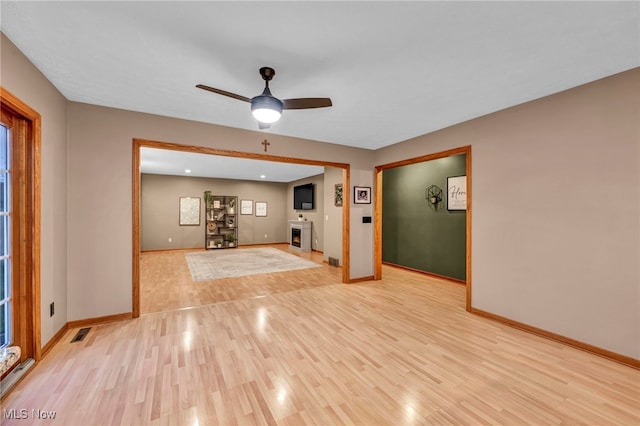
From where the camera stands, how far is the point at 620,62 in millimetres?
2113

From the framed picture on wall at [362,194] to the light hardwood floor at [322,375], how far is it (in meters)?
2.24

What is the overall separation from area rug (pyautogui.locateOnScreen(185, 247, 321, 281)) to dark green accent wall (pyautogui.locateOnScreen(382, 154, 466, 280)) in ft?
6.91

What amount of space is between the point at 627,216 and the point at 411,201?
12.0ft

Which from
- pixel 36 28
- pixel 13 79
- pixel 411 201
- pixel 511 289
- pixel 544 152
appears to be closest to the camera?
pixel 36 28

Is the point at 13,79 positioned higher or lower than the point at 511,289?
higher

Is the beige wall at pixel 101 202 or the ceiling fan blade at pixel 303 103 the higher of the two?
the ceiling fan blade at pixel 303 103

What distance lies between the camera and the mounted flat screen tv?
8680 mm

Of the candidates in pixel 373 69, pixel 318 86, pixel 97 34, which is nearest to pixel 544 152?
pixel 373 69

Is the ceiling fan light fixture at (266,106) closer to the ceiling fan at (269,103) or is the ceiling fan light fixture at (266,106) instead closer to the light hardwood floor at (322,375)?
the ceiling fan at (269,103)

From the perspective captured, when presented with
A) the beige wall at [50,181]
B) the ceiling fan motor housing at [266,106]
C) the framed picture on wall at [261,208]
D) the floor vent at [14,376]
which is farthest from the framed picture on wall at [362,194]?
the framed picture on wall at [261,208]

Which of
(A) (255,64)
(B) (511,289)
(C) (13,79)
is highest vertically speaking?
(A) (255,64)

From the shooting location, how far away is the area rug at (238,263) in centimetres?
547

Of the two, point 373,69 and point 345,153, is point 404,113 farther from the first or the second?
point 345,153

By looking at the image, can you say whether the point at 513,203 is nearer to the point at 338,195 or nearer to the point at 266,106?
the point at 266,106
